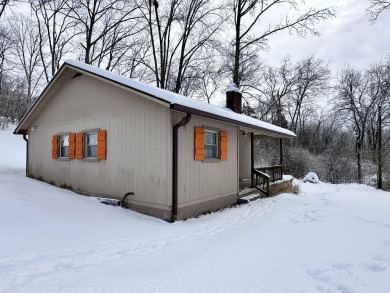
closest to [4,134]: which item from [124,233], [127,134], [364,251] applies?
[127,134]

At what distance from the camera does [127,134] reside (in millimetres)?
6820

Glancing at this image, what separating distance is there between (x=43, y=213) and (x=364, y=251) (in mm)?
5932

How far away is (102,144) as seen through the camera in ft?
24.2

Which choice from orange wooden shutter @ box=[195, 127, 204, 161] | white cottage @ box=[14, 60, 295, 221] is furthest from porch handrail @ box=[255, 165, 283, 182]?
orange wooden shutter @ box=[195, 127, 204, 161]

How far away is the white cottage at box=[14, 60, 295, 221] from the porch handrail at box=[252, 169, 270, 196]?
58 mm

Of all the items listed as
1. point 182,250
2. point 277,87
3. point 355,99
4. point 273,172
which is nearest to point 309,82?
point 277,87

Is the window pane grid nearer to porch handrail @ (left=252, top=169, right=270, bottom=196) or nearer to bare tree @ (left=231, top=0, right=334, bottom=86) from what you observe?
porch handrail @ (left=252, top=169, right=270, bottom=196)

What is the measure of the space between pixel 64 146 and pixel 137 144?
164 inches

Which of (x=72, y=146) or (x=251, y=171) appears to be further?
(x=251, y=171)

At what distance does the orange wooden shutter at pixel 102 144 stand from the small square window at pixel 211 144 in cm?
287

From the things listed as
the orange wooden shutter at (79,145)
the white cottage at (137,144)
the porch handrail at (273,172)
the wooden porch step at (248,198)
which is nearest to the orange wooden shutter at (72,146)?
Answer: the white cottage at (137,144)

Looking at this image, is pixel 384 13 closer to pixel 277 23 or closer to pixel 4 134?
pixel 277 23

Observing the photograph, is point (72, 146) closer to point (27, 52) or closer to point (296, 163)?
point (296, 163)

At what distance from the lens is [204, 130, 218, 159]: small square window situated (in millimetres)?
7438
